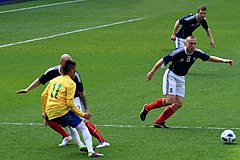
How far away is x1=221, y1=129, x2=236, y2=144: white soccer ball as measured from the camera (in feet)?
45.5

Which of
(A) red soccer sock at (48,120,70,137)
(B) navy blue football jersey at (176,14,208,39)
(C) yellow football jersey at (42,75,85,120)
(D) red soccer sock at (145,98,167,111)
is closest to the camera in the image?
A: (C) yellow football jersey at (42,75,85,120)

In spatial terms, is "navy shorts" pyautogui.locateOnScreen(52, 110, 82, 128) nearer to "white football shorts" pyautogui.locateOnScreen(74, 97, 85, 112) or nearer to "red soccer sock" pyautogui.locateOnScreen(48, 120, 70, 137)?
"red soccer sock" pyautogui.locateOnScreen(48, 120, 70, 137)

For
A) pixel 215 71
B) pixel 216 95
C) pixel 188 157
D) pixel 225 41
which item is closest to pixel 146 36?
pixel 225 41

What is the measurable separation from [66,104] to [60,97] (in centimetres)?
16

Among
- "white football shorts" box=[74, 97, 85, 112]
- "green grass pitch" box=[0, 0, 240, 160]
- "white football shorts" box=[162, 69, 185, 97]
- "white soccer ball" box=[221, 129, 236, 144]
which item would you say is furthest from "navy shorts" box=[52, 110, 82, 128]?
"white football shorts" box=[162, 69, 185, 97]

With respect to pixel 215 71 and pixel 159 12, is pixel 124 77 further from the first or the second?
pixel 159 12

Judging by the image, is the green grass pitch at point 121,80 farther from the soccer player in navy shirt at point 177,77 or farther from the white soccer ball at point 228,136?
the soccer player in navy shirt at point 177,77

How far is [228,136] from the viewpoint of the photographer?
1386 cm

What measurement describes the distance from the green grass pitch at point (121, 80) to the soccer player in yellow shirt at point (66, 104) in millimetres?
603

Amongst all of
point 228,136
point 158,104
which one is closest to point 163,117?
point 158,104

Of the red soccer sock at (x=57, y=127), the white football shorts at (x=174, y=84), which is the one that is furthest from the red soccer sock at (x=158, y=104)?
the red soccer sock at (x=57, y=127)

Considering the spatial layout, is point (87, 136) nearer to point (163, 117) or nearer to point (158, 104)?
point (163, 117)

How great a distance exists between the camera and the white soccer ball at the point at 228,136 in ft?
45.5

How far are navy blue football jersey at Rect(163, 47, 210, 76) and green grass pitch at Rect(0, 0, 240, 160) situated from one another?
1156 millimetres
